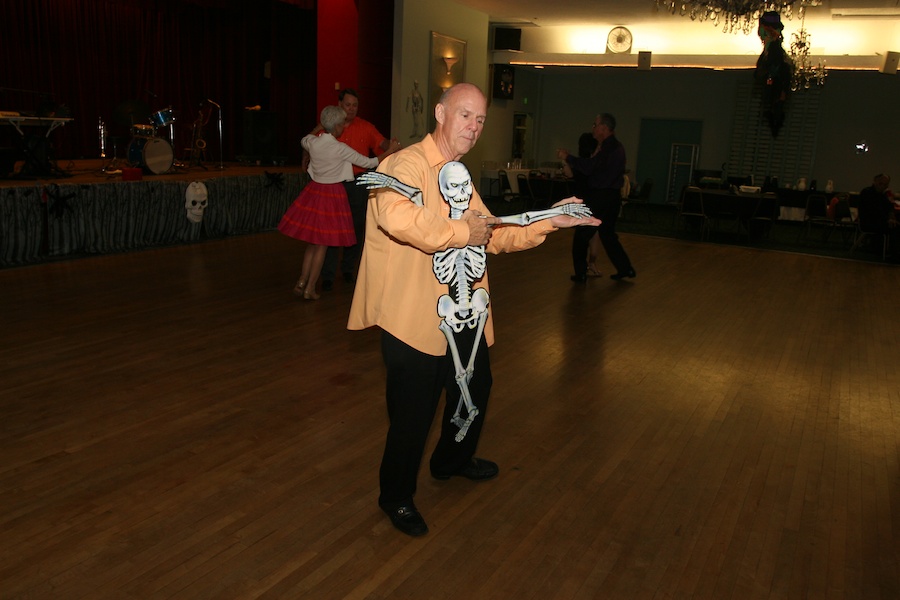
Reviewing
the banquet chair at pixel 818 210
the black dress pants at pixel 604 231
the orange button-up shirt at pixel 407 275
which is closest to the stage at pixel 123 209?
the black dress pants at pixel 604 231

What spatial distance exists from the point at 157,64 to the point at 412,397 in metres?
11.2

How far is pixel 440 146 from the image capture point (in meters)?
2.47

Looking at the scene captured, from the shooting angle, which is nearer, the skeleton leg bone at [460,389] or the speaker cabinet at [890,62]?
the skeleton leg bone at [460,389]

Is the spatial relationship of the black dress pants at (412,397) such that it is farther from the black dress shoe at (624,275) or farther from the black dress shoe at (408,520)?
the black dress shoe at (624,275)

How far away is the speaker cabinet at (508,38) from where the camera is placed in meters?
14.7

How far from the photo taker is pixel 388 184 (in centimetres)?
Result: 218

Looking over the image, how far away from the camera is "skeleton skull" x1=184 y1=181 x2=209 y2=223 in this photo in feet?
26.9

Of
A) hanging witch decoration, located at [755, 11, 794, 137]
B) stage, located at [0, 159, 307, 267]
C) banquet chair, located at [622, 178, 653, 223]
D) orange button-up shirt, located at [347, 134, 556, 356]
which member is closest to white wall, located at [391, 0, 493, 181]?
stage, located at [0, 159, 307, 267]

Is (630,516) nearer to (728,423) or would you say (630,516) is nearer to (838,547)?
(838,547)

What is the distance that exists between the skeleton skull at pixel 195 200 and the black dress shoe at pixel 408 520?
6358mm

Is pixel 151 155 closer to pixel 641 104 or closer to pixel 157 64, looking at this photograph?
pixel 157 64

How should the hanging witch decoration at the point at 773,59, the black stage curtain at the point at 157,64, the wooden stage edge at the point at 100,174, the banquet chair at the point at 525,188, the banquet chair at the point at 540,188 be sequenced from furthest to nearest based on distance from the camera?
the banquet chair at the point at 525,188
the banquet chair at the point at 540,188
the black stage curtain at the point at 157,64
the hanging witch decoration at the point at 773,59
the wooden stage edge at the point at 100,174

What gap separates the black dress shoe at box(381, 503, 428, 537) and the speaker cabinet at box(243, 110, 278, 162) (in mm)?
9280

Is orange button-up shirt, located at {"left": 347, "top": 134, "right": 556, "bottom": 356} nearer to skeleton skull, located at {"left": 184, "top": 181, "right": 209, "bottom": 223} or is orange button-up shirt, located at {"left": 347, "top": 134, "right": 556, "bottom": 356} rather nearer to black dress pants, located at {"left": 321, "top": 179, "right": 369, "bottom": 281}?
black dress pants, located at {"left": 321, "top": 179, "right": 369, "bottom": 281}
